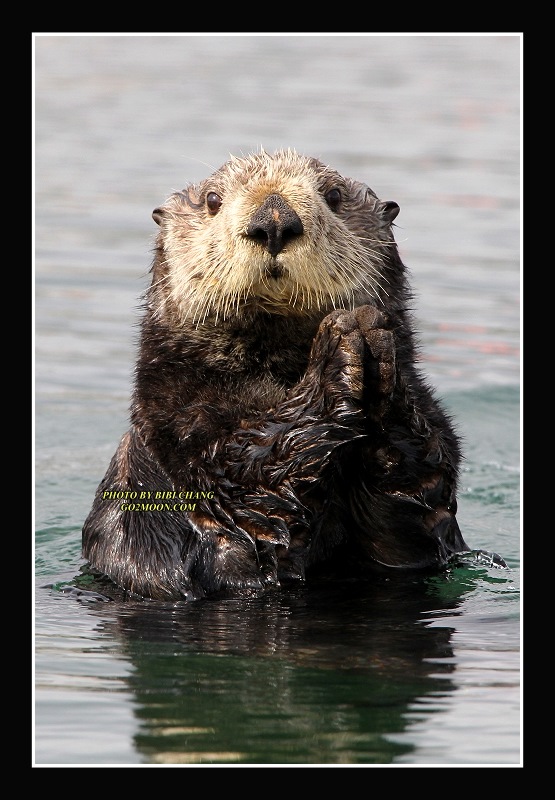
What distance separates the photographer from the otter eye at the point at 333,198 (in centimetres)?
590

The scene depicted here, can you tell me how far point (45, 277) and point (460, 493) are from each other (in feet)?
17.1

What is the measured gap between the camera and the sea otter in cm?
543

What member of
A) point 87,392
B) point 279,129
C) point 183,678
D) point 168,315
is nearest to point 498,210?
point 279,129

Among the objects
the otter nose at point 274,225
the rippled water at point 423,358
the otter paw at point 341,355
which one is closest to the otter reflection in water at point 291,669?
the rippled water at point 423,358

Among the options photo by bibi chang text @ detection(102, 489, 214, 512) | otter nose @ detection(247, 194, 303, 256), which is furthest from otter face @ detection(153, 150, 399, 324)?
photo by bibi chang text @ detection(102, 489, 214, 512)

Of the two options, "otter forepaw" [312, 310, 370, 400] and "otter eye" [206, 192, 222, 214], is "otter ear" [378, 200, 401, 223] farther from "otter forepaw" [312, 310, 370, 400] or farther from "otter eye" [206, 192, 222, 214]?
"otter forepaw" [312, 310, 370, 400]

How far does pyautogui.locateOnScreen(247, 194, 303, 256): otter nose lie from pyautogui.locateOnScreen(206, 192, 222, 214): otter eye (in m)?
0.63

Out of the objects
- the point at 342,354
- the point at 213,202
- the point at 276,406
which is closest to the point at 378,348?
the point at 342,354

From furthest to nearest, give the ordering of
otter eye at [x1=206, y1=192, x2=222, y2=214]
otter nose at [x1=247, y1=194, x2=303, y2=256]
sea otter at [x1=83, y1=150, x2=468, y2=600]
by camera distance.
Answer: otter eye at [x1=206, y1=192, x2=222, y2=214]
sea otter at [x1=83, y1=150, x2=468, y2=600]
otter nose at [x1=247, y1=194, x2=303, y2=256]

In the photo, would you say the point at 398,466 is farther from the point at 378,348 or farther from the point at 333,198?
the point at 333,198

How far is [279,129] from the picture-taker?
597 inches

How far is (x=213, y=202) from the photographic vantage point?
588cm

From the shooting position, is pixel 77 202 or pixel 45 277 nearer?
pixel 45 277

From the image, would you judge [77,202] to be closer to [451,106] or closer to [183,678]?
[451,106]
